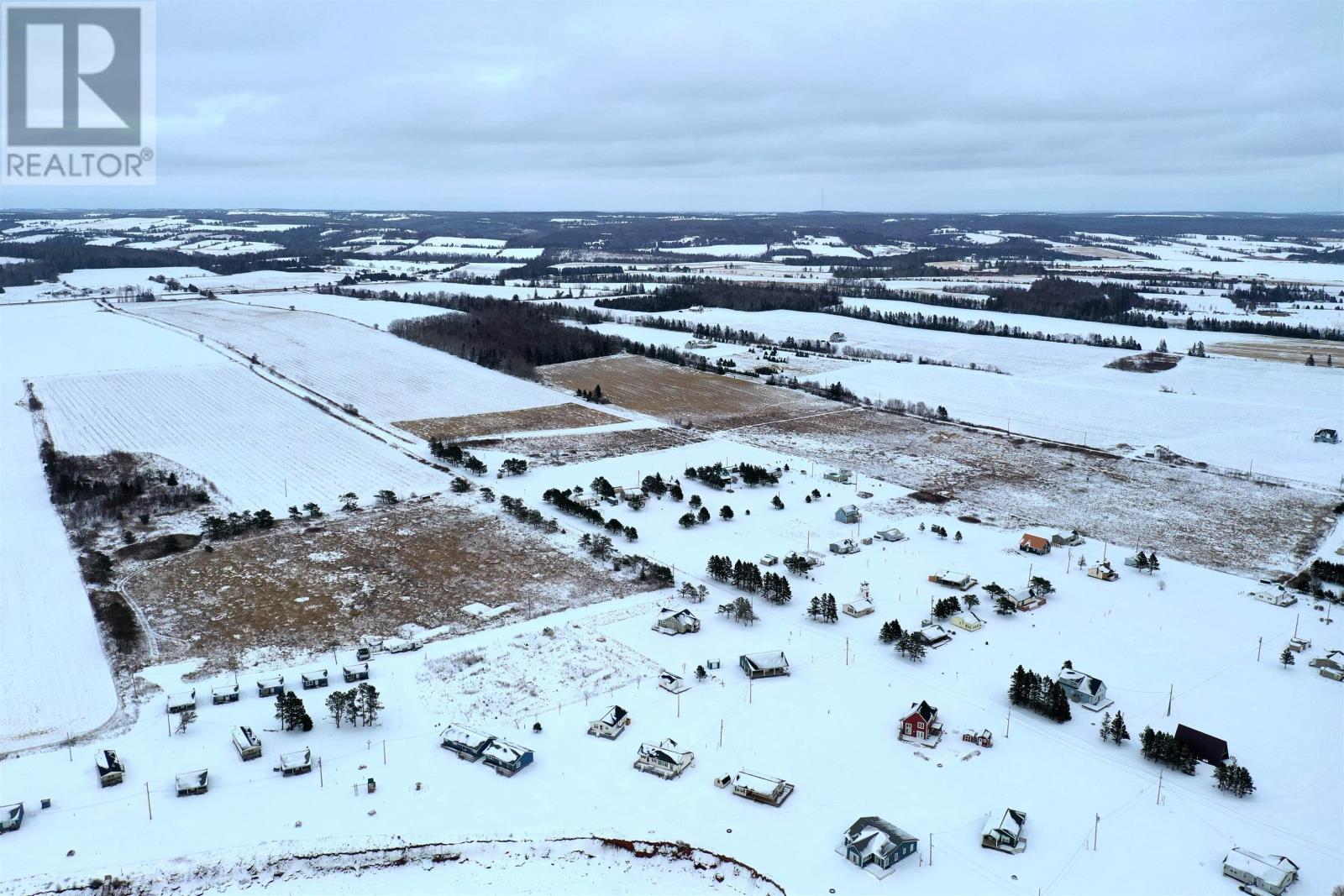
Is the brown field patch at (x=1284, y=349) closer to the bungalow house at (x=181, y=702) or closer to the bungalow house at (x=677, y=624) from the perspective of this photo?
the bungalow house at (x=677, y=624)

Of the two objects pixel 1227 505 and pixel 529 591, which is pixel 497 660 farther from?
pixel 1227 505

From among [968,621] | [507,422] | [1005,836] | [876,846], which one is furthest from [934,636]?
[507,422]

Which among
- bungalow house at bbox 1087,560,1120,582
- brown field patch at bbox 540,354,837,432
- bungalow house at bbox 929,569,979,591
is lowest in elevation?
bungalow house at bbox 929,569,979,591

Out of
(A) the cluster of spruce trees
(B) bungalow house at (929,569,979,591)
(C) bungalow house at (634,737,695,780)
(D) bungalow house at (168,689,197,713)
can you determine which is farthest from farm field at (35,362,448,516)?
(A) the cluster of spruce trees

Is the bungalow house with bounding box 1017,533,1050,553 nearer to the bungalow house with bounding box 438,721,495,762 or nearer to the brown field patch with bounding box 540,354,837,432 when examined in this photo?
the bungalow house with bounding box 438,721,495,762

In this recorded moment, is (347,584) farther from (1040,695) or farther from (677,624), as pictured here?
(1040,695)
